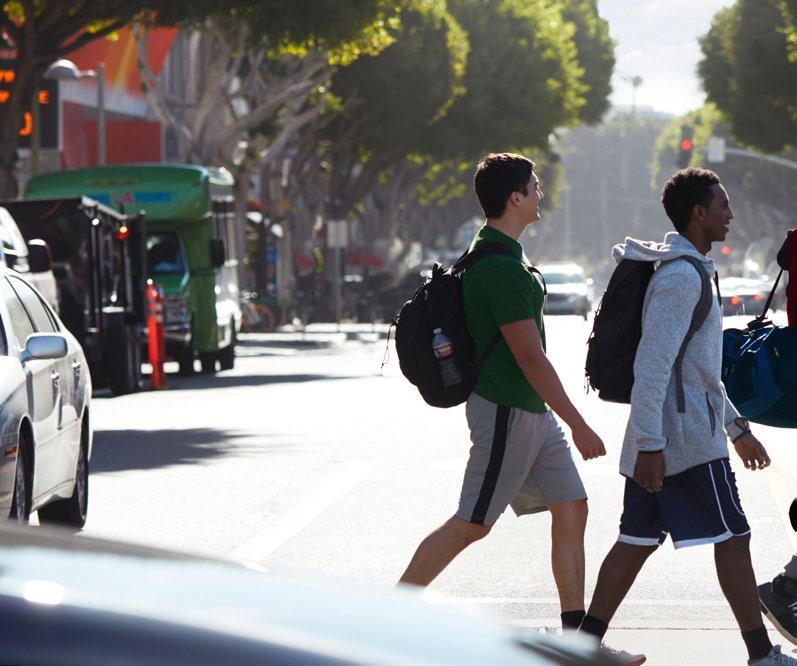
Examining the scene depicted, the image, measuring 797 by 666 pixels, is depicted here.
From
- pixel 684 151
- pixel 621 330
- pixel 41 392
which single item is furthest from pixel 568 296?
pixel 621 330

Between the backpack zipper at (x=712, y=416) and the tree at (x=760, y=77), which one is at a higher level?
the tree at (x=760, y=77)

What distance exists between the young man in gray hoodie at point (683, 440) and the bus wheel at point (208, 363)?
24.4m

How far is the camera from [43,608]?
8.58ft

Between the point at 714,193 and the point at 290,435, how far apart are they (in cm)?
1142

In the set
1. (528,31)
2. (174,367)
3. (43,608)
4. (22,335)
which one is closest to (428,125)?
(528,31)

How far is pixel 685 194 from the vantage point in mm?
6867

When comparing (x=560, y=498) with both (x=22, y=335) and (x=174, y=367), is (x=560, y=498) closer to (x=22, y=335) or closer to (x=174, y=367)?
(x=22, y=335)

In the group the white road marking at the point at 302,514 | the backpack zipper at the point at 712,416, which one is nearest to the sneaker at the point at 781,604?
the backpack zipper at the point at 712,416

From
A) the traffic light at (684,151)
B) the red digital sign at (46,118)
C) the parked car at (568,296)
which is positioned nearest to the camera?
the red digital sign at (46,118)

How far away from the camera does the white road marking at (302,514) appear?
1052 centimetres

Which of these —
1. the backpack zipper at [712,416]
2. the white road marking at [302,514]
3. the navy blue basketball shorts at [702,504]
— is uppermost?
the backpack zipper at [712,416]

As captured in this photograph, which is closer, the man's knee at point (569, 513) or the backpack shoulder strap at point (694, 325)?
the backpack shoulder strap at point (694, 325)

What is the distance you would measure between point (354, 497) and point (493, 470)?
620cm

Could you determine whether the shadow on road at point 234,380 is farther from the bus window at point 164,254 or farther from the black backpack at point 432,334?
the black backpack at point 432,334
